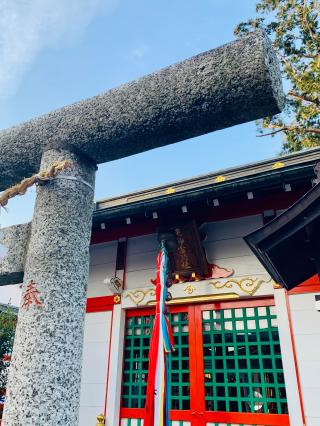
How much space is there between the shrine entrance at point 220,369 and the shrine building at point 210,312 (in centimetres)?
1

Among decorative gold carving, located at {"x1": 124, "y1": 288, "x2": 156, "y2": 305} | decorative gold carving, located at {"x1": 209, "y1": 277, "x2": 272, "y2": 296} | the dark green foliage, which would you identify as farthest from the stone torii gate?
the dark green foliage

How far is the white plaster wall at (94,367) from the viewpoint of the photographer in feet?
17.6

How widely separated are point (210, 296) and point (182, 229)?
1.04m

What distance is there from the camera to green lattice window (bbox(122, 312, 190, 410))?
5.03 m

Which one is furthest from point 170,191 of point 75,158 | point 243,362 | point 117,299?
point 75,158

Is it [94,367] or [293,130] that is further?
[293,130]

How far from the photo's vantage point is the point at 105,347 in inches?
222

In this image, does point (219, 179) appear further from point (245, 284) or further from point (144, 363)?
point (144, 363)

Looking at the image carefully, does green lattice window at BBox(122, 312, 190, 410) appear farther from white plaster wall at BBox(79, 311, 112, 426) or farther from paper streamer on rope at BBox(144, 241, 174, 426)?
paper streamer on rope at BBox(144, 241, 174, 426)

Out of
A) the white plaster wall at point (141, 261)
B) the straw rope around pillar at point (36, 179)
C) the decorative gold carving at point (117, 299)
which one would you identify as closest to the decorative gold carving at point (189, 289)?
the white plaster wall at point (141, 261)

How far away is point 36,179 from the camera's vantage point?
2092mm

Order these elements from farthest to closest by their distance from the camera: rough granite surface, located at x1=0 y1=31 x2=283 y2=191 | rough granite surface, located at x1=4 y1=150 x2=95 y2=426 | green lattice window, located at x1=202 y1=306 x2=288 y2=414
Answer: green lattice window, located at x1=202 y1=306 x2=288 y2=414
rough granite surface, located at x1=0 y1=31 x2=283 y2=191
rough granite surface, located at x1=4 y1=150 x2=95 y2=426

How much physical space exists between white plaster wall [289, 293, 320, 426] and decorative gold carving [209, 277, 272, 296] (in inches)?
17.7

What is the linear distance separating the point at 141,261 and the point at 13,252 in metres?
3.78
